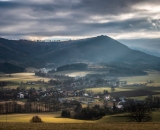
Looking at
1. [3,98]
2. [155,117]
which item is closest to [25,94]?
[3,98]

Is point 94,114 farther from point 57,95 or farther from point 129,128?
point 57,95

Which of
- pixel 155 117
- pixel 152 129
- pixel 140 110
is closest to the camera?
pixel 152 129

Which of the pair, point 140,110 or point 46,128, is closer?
point 46,128

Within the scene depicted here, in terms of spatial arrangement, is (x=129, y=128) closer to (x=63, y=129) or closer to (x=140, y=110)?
(x=63, y=129)

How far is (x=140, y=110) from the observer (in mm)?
58719

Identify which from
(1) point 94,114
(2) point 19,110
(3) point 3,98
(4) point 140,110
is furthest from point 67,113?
(3) point 3,98

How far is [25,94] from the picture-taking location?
546ft

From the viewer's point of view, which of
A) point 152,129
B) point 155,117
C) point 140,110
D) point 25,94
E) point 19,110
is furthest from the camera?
point 25,94

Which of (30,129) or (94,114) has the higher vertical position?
(30,129)

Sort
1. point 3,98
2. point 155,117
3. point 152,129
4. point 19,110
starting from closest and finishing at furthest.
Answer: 1. point 152,129
2. point 155,117
3. point 19,110
4. point 3,98

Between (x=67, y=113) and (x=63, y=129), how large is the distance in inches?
2132

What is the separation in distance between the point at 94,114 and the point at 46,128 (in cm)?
4840

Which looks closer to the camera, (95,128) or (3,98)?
(95,128)

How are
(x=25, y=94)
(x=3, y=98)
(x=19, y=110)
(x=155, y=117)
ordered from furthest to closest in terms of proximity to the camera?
1. (x=25, y=94)
2. (x=3, y=98)
3. (x=19, y=110)
4. (x=155, y=117)
